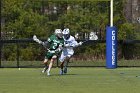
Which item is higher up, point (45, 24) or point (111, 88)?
point (45, 24)

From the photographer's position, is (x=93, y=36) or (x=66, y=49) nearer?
(x=66, y=49)

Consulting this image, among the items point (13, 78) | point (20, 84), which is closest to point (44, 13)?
point (13, 78)

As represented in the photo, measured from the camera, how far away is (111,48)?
2489 cm

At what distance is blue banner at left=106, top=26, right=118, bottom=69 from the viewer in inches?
977

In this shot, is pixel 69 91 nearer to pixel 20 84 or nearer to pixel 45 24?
pixel 20 84

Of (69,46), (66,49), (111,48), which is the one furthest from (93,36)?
(66,49)

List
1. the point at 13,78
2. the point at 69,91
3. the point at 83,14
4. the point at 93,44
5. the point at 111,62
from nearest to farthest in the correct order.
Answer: the point at 69,91 → the point at 13,78 → the point at 111,62 → the point at 93,44 → the point at 83,14

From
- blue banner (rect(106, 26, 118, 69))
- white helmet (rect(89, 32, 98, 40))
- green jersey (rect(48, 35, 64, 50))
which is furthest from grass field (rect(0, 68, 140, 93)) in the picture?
white helmet (rect(89, 32, 98, 40))

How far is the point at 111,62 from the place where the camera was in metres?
24.8

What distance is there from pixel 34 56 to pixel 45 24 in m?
1.71

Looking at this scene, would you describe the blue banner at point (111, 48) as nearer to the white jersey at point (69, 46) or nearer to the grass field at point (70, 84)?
the white jersey at point (69, 46)

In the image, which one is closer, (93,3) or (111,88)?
(111,88)

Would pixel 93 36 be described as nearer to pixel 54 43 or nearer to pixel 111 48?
pixel 111 48

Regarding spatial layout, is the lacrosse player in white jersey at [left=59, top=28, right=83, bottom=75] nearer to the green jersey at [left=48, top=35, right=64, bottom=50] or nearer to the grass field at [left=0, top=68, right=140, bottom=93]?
the green jersey at [left=48, top=35, right=64, bottom=50]
